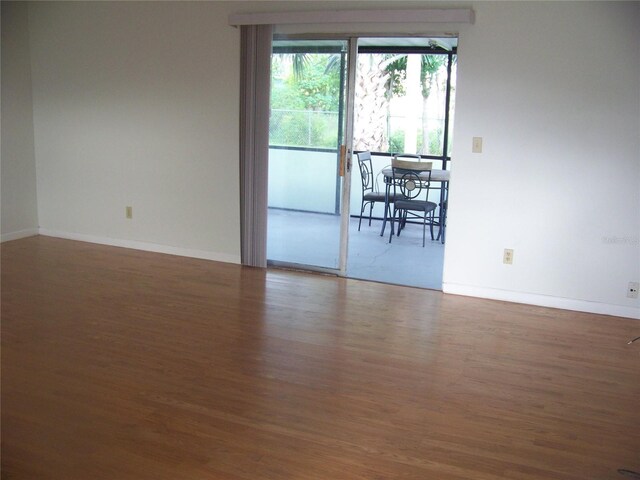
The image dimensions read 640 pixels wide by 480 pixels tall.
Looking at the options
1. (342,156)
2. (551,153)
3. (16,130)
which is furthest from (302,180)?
(16,130)

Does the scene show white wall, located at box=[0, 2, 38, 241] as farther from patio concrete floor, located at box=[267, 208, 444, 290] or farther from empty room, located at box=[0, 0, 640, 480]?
patio concrete floor, located at box=[267, 208, 444, 290]

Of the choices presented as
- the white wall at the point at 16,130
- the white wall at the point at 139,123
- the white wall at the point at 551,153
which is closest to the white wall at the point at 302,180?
the white wall at the point at 139,123

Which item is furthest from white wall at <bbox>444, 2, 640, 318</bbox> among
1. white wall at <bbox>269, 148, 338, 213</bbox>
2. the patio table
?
the patio table

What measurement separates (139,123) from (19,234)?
5.62 feet

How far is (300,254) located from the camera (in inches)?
233

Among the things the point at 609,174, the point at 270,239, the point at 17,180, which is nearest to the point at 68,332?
the point at 270,239

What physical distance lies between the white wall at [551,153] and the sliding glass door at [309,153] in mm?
996

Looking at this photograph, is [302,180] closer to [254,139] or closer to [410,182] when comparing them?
[254,139]

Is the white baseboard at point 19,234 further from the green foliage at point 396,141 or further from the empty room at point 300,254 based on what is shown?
the green foliage at point 396,141

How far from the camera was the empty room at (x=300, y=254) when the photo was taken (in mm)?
3043

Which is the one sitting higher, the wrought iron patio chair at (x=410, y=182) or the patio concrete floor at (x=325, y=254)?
the wrought iron patio chair at (x=410, y=182)

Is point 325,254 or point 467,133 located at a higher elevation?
point 467,133

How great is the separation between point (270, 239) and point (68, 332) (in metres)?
2.19

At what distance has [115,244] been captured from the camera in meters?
6.54
